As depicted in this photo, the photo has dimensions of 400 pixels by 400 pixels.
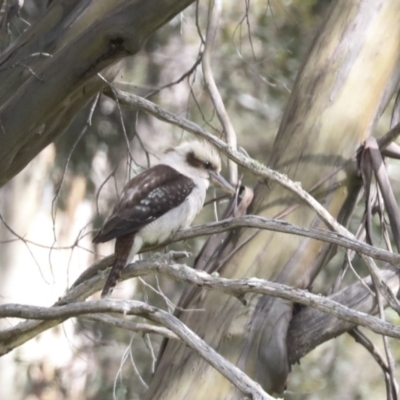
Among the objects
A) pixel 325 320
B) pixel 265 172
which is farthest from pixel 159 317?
pixel 325 320

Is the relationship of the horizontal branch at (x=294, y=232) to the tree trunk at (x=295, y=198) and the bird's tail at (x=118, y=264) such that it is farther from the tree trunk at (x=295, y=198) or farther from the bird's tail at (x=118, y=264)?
the tree trunk at (x=295, y=198)

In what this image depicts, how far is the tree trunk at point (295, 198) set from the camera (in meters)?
2.92

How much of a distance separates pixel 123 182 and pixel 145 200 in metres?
2.95

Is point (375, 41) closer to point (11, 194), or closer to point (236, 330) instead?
point (236, 330)

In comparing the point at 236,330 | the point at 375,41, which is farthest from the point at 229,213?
the point at 375,41

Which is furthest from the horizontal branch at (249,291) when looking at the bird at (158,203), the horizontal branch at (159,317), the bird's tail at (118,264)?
the bird at (158,203)

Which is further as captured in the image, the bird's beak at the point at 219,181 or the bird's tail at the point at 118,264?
the bird's beak at the point at 219,181

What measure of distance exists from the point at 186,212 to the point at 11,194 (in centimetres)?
338

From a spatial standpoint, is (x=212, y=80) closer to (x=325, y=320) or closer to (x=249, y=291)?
(x=325, y=320)

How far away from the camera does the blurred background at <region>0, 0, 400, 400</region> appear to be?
19.5ft

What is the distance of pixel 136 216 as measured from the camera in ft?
10.5

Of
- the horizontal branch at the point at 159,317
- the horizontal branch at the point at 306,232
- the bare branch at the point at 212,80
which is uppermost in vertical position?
the bare branch at the point at 212,80

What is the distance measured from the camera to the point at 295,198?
305 centimetres

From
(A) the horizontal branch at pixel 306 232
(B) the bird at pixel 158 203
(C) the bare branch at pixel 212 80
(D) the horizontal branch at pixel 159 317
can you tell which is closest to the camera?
(D) the horizontal branch at pixel 159 317
